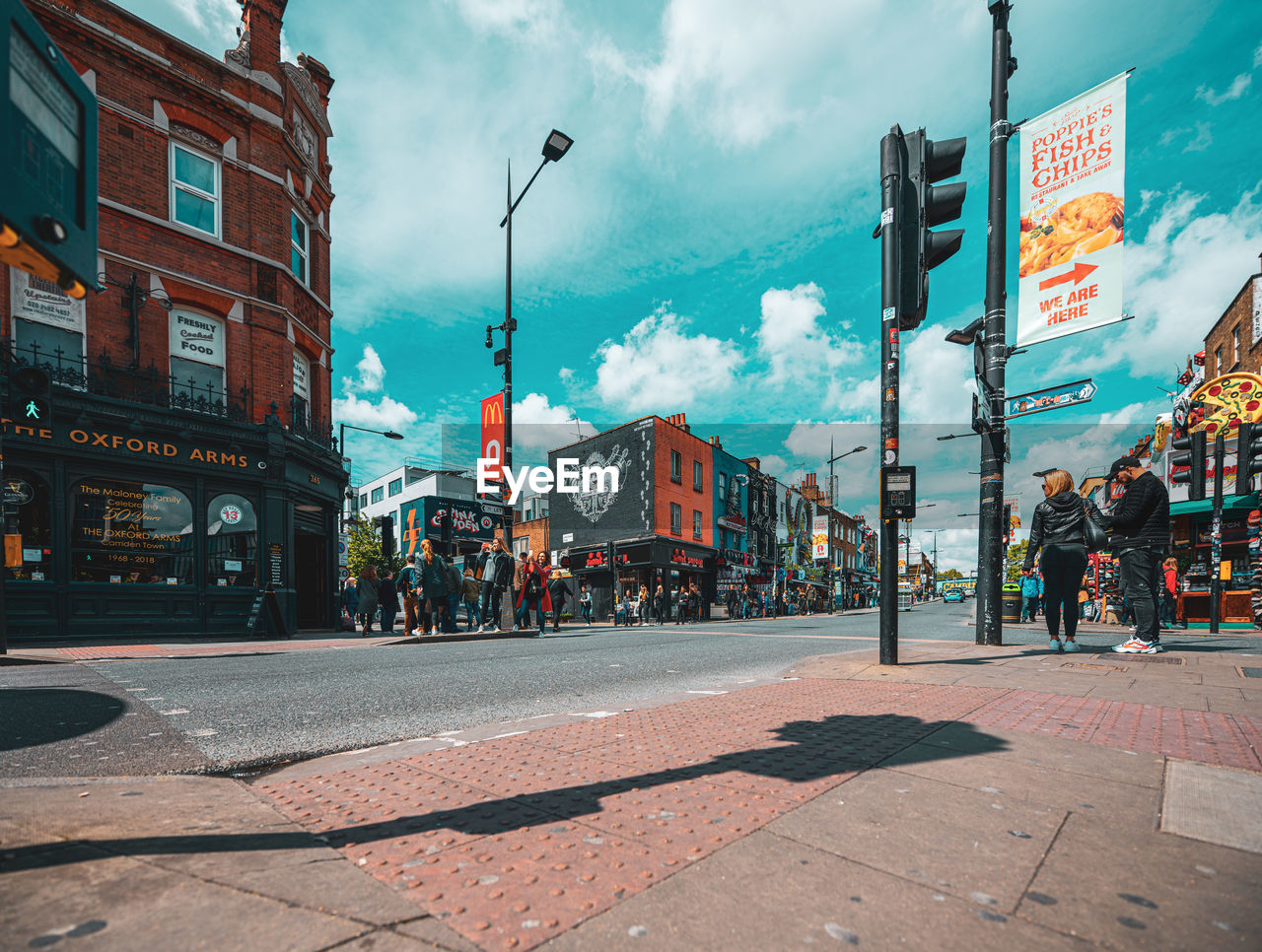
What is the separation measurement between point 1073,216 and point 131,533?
16.7 metres

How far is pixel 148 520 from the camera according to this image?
42.2 ft

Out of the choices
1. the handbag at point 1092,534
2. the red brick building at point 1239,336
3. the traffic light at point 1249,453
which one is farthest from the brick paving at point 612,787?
the red brick building at point 1239,336

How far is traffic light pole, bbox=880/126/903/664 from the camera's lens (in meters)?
5.92

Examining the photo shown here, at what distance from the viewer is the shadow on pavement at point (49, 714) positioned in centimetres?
358

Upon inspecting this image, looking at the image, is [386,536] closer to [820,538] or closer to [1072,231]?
[1072,231]

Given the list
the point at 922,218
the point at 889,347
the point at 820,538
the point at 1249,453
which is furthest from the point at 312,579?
the point at 820,538

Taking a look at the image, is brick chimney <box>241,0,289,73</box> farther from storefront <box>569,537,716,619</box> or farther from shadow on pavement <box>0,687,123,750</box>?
storefront <box>569,537,716,619</box>

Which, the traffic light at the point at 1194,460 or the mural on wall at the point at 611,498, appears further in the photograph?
the mural on wall at the point at 611,498

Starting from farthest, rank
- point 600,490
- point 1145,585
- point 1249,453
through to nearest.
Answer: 1. point 600,490
2. point 1249,453
3. point 1145,585

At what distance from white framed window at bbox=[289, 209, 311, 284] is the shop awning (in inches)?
971

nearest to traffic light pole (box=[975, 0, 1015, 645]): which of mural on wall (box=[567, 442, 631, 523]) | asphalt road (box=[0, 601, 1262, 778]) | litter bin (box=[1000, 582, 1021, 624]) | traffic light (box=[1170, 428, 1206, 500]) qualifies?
asphalt road (box=[0, 601, 1262, 778])

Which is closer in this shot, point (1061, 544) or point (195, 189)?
point (1061, 544)

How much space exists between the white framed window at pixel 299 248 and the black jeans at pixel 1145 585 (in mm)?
17668

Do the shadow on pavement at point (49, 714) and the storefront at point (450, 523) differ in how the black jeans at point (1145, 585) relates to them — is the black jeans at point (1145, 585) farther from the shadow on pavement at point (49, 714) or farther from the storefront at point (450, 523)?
the storefront at point (450, 523)
